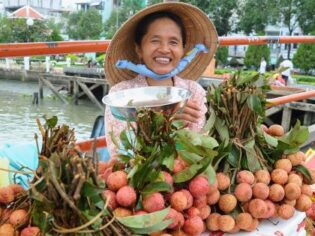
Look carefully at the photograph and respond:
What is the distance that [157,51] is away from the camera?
1.82 meters

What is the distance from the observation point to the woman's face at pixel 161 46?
1827 millimetres

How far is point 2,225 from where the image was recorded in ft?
3.17

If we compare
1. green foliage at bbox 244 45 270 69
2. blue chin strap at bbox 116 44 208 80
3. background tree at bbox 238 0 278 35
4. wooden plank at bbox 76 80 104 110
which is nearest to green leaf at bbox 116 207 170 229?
blue chin strap at bbox 116 44 208 80

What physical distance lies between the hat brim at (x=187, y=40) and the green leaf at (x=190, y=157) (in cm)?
79

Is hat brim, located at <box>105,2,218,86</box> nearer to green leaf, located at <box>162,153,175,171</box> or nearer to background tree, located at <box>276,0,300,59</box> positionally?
green leaf, located at <box>162,153,175,171</box>

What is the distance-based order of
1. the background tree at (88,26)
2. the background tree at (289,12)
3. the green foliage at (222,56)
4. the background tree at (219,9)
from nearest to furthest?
the green foliage at (222,56), the background tree at (289,12), the background tree at (219,9), the background tree at (88,26)

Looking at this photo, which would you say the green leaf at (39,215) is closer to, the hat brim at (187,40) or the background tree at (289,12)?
the hat brim at (187,40)

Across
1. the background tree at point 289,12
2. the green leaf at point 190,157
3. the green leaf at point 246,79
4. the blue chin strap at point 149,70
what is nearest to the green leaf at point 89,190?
the green leaf at point 190,157

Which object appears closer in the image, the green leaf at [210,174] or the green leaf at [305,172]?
the green leaf at [210,174]

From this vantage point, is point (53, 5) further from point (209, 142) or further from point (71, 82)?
point (209, 142)

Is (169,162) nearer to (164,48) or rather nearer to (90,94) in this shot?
(164,48)

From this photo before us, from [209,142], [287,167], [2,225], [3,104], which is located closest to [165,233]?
[209,142]

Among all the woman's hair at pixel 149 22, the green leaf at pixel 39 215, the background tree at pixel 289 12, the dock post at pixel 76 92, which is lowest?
the dock post at pixel 76 92

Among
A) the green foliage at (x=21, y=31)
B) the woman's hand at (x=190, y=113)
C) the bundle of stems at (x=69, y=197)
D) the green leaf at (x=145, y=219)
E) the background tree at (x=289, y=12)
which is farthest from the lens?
the green foliage at (x=21, y=31)
